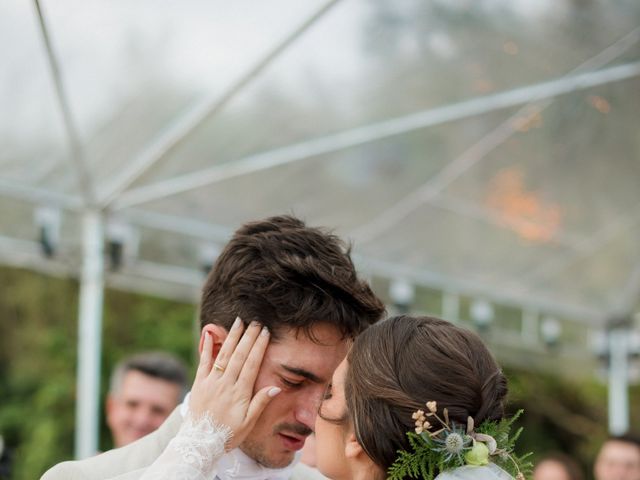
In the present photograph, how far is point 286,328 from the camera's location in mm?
3332

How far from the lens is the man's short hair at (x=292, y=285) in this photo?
332 cm

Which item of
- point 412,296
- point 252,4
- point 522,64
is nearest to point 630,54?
point 522,64

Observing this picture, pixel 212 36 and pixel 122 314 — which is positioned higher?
pixel 122 314

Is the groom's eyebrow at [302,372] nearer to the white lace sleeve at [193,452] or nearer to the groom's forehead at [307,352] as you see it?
the groom's forehead at [307,352]

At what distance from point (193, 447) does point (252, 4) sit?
322 cm

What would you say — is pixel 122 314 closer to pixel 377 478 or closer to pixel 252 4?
pixel 252 4

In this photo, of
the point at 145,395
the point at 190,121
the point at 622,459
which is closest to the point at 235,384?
the point at 145,395

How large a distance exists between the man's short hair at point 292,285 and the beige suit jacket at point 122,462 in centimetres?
36

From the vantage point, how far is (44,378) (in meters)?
20.2

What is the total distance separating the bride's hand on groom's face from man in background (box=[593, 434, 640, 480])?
4055mm

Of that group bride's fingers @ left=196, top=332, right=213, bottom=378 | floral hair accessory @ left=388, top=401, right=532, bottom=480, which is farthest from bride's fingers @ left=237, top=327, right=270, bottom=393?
floral hair accessory @ left=388, top=401, right=532, bottom=480

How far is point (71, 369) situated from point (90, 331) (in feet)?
42.6

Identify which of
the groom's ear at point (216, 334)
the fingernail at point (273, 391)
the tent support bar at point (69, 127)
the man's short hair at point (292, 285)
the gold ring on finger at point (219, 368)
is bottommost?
the fingernail at point (273, 391)

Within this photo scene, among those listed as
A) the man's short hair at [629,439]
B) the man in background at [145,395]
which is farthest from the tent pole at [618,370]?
the man in background at [145,395]
